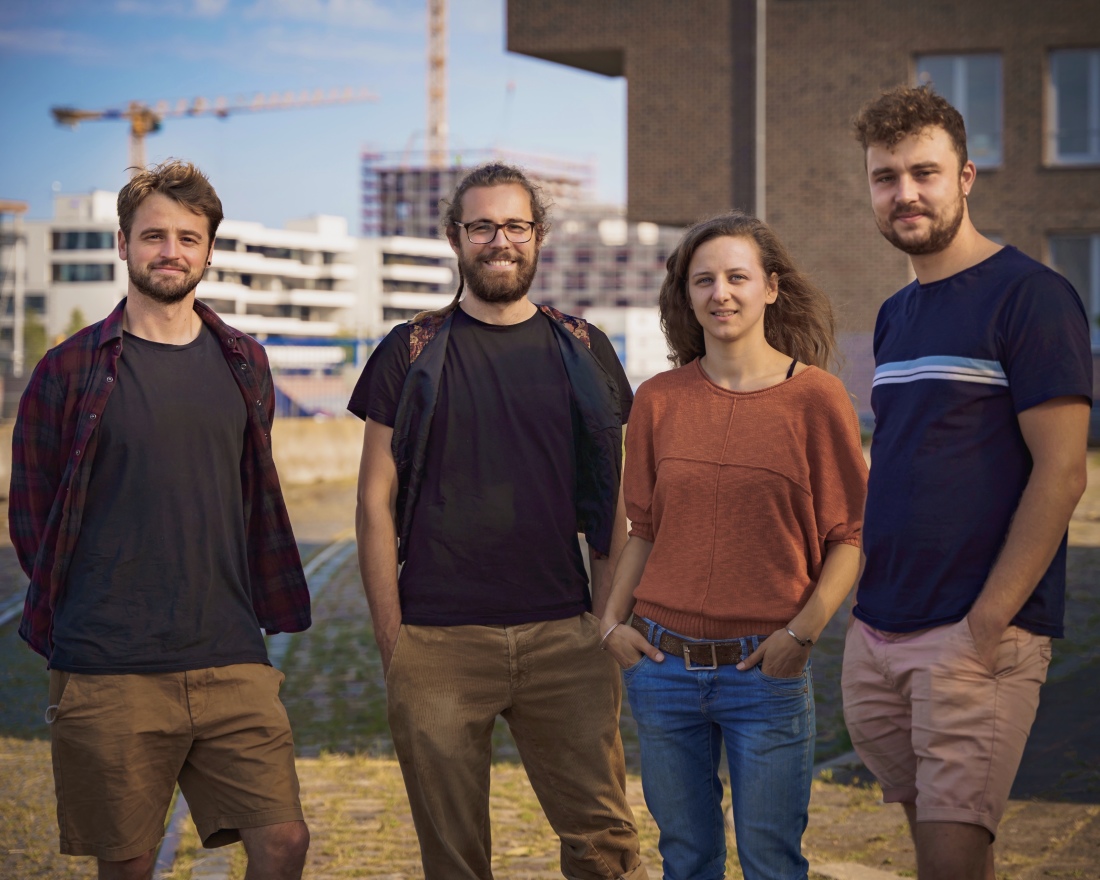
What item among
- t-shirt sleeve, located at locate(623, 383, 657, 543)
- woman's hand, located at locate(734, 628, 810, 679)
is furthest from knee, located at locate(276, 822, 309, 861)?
woman's hand, located at locate(734, 628, 810, 679)

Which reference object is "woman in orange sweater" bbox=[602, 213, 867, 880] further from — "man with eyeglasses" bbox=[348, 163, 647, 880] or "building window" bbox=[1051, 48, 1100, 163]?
"building window" bbox=[1051, 48, 1100, 163]

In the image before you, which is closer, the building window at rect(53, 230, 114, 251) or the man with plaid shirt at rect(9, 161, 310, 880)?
the man with plaid shirt at rect(9, 161, 310, 880)

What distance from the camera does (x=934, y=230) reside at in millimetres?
3467

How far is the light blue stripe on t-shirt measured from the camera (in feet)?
10.9

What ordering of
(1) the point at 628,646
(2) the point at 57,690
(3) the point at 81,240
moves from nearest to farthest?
1. (1) the point at 628,646
2. (2) the point at 57,690
3. (3) the point at 81,240

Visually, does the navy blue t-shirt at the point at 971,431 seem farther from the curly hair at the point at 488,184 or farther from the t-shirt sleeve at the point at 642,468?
the curly hair at the point at 488,184

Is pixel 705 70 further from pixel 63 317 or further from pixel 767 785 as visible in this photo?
pixel 63 317

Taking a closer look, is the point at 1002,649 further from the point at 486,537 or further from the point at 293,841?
the point at 293,841

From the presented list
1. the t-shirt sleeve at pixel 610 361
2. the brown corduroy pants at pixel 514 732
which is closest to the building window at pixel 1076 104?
the t-shirt sleeve at pixel 610 361

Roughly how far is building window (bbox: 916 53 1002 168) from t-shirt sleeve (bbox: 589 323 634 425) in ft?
96.9

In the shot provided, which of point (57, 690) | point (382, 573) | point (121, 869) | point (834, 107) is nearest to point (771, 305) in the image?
point (382, 573)

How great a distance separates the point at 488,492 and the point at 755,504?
879 millimetres

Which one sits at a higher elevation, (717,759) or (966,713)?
(966,713)

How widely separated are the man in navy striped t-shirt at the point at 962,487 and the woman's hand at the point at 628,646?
583mm
